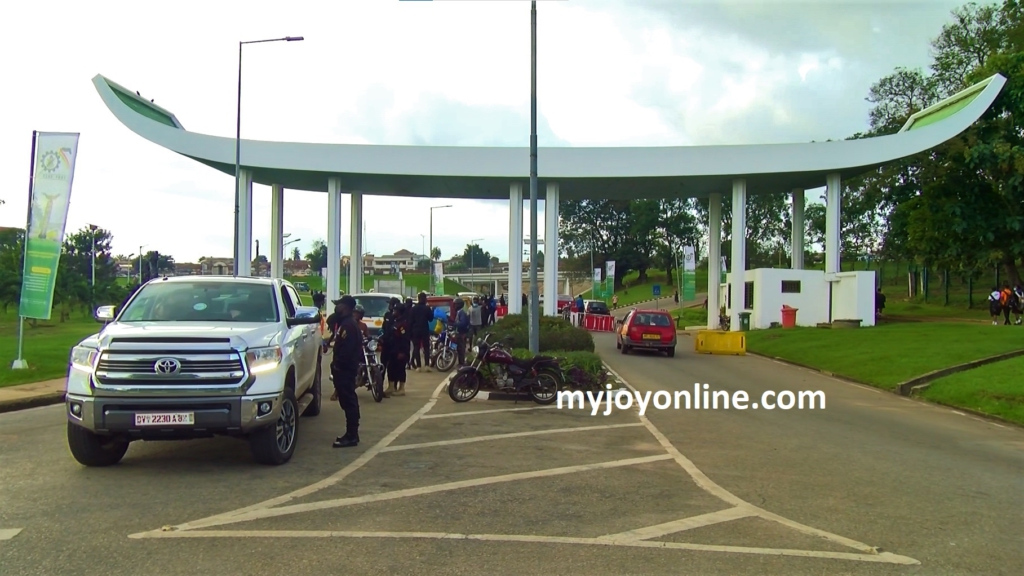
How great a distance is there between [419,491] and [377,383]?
6.42 m

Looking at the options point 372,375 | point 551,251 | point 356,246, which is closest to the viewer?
point 372,375

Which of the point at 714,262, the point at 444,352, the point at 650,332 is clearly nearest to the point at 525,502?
the point at 444,352

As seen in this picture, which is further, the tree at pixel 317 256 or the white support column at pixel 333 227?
the tree at pixel 317 256

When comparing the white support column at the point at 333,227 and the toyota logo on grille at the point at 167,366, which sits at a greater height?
the white support column at the point at 333,227

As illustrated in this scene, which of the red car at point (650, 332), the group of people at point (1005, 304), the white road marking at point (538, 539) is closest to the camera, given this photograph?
the white road marking at point (538, 539)

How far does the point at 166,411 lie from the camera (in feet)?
23.5

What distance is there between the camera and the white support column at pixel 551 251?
36.9 metres

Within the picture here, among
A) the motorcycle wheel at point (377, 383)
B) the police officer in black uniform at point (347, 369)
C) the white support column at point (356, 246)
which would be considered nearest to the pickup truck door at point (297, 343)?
the police officer in black uniform at point (347, 369)

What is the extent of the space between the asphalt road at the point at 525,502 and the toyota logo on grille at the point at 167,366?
1.06 m

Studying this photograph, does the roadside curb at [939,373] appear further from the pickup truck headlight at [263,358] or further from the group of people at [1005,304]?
the pickup truck headlight at [263,358]

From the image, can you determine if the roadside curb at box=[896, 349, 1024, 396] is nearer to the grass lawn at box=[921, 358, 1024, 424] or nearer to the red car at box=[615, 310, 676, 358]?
the grass lawn at box=[921, 358, 1024, 424]

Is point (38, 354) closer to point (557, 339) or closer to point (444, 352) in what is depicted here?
point (444, 352)

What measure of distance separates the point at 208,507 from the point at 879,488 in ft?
20.7

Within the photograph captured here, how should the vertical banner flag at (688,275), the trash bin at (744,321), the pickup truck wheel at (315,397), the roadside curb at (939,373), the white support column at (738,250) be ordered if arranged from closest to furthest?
1. the pickup truck wheel at (315,397)
2. the roadside curb at (939,373)
3. the trash bin at (744,321)
4. the white support column at (738,250)
5. the vertical banner flag at (688,275)
